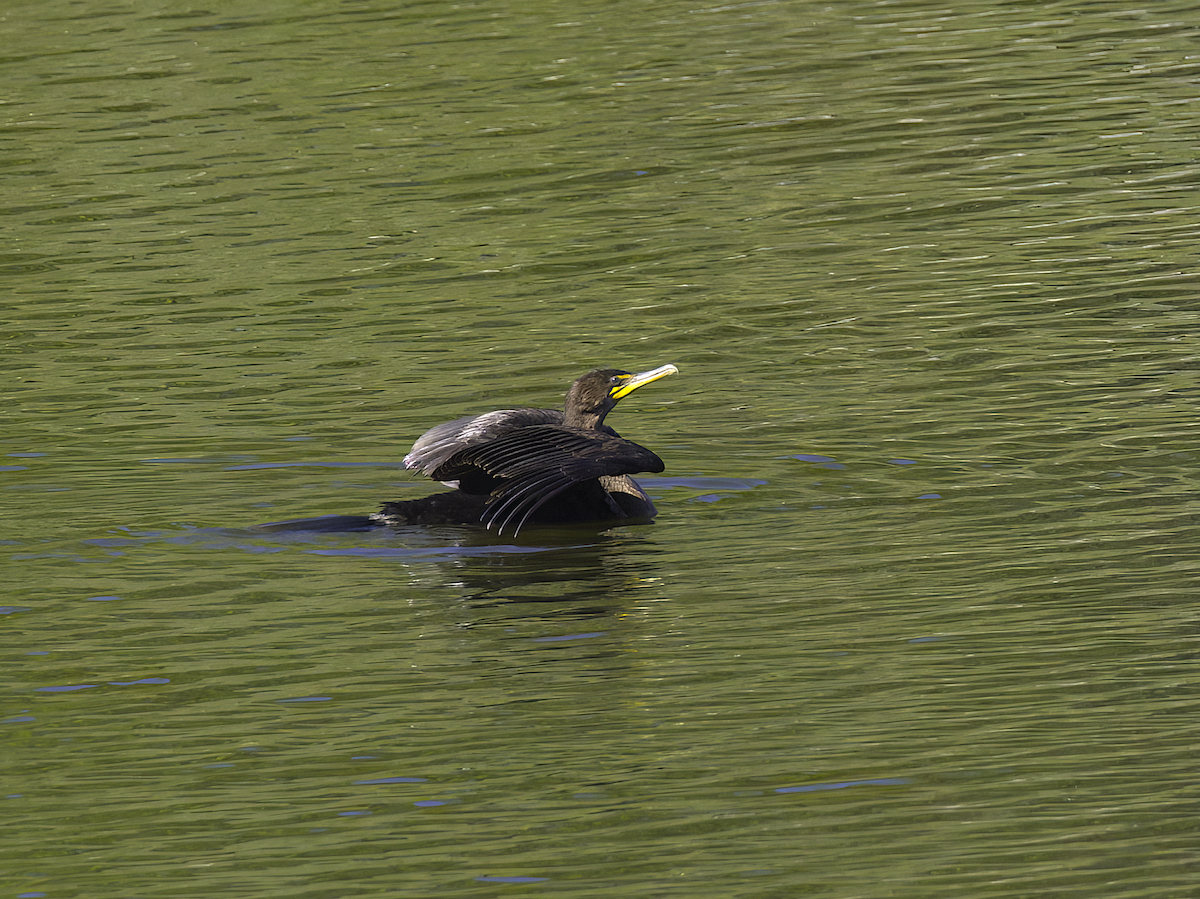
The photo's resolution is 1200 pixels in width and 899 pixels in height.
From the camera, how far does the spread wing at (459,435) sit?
884 cm

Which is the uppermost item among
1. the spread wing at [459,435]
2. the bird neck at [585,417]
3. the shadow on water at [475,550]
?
the spread wing at [459,435]

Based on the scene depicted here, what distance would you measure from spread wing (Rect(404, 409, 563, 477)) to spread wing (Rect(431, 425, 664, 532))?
0.14 feet

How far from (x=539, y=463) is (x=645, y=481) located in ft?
4.36

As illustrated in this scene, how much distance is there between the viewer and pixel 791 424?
10344mm

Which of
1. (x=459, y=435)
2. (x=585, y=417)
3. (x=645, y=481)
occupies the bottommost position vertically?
(x=645, y=481)

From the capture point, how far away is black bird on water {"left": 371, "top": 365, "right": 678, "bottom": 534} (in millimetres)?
8625

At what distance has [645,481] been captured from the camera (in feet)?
32.8

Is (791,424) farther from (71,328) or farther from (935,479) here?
(71,328)

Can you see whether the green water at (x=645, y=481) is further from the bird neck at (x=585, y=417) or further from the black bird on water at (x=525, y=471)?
the bird neck at (x=585, y=417)

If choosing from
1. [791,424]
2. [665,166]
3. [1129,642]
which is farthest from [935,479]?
[665,166]

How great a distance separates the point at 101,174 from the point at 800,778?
13.5 metres

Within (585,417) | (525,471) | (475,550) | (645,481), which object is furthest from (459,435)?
(645,481)

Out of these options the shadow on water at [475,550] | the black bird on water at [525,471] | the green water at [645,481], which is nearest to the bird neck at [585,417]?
the black bird on water at [525,471]

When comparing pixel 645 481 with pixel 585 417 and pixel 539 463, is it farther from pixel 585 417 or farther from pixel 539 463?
pixel 539 463
